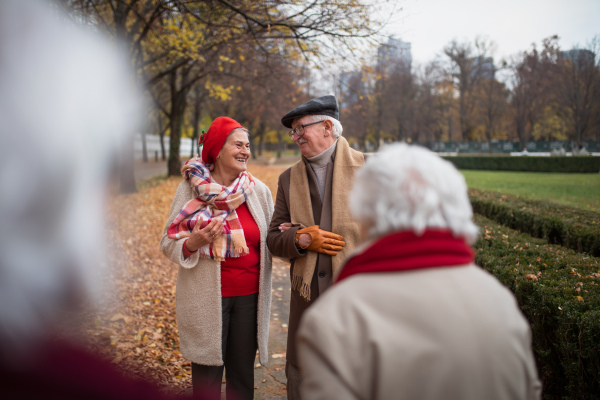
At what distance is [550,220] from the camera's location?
586 cm

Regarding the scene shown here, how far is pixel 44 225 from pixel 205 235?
10.7ft

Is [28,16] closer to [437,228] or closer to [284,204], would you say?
[284,204]

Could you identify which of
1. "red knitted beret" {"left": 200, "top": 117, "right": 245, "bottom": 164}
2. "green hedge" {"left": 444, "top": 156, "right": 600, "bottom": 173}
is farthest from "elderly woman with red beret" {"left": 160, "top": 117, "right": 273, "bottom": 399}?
"green hedge" {"left": 444, "top": 156, "right": 600, "bottom": 173}

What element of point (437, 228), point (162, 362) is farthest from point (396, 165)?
point (162, 362)

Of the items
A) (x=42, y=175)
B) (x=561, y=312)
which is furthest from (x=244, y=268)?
(x=42, y=175)

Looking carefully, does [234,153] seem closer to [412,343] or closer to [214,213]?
[214,213]

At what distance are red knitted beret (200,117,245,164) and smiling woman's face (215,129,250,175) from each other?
1.1 inches

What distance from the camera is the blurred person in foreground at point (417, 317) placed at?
109cm

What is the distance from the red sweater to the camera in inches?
109

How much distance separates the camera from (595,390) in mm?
2391

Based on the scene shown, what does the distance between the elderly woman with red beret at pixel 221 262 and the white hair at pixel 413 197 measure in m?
1.52

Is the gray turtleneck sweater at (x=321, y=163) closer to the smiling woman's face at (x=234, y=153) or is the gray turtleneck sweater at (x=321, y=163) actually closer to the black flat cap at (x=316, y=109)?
the black flat cap at (x=316, y=109)

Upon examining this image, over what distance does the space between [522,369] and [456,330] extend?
0.86 feet

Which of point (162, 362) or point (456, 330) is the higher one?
point (456, 330)
